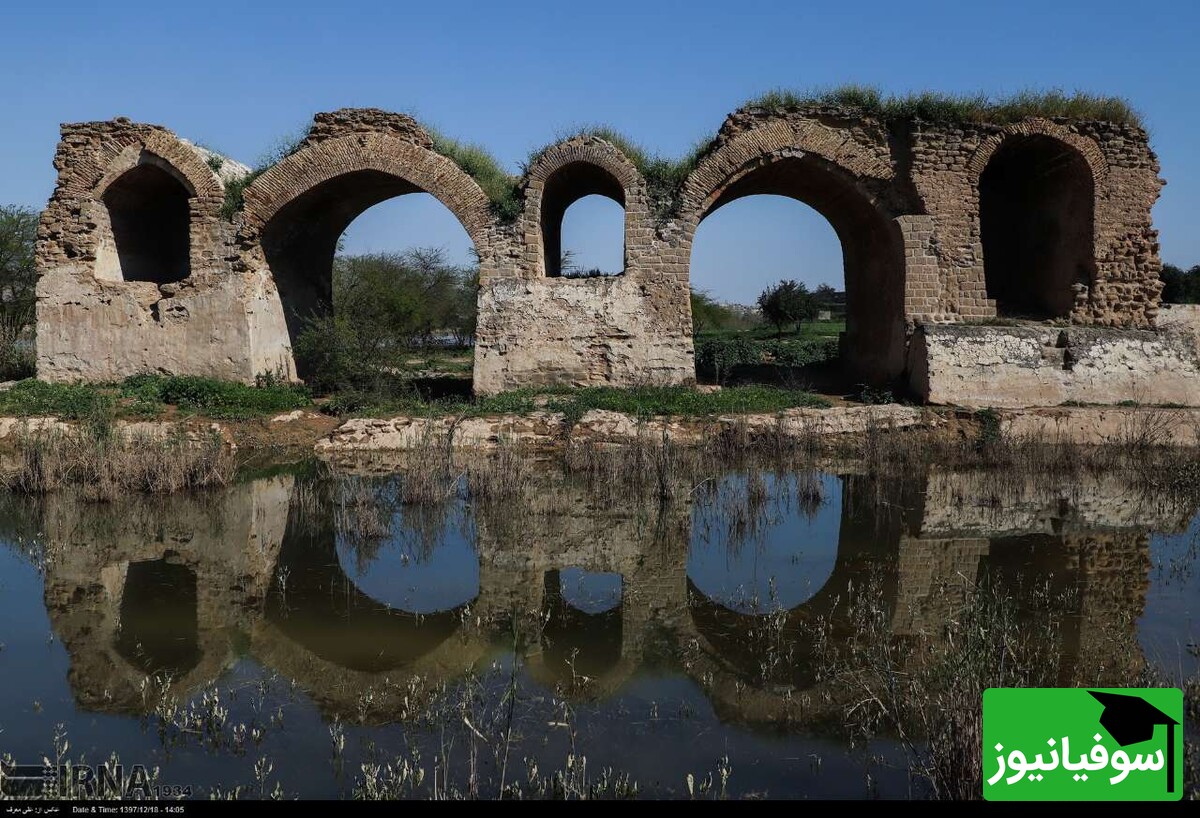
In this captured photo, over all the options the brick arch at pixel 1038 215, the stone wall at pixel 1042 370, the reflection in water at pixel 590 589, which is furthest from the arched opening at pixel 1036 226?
the reflection in water at pixel 590 589

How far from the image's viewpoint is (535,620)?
5.40 metres

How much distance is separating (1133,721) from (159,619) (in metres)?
5.07

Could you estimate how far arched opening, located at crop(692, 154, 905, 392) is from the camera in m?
14.3

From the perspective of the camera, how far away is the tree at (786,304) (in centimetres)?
2739

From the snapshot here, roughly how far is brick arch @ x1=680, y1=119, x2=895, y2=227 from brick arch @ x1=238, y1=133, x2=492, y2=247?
333 cm

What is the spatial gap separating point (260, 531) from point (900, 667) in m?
5.28

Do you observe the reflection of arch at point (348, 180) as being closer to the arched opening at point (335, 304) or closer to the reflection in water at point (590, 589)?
the arched opening at point (335, 304)

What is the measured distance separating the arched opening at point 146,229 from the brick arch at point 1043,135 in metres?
12.7

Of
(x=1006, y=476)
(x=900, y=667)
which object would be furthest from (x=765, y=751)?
(x=1006, y=476)

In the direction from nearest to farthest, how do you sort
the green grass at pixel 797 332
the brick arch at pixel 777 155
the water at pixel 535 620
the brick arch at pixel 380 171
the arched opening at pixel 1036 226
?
the water at pixel 535 620, the brick arch at pixel 777 155, the arched opening at pixel 1036 226, the brick arch at pixel 380 171, the green grass at pixel 797 332

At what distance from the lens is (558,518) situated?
7848mm

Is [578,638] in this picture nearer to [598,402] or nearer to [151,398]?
[598,402]
